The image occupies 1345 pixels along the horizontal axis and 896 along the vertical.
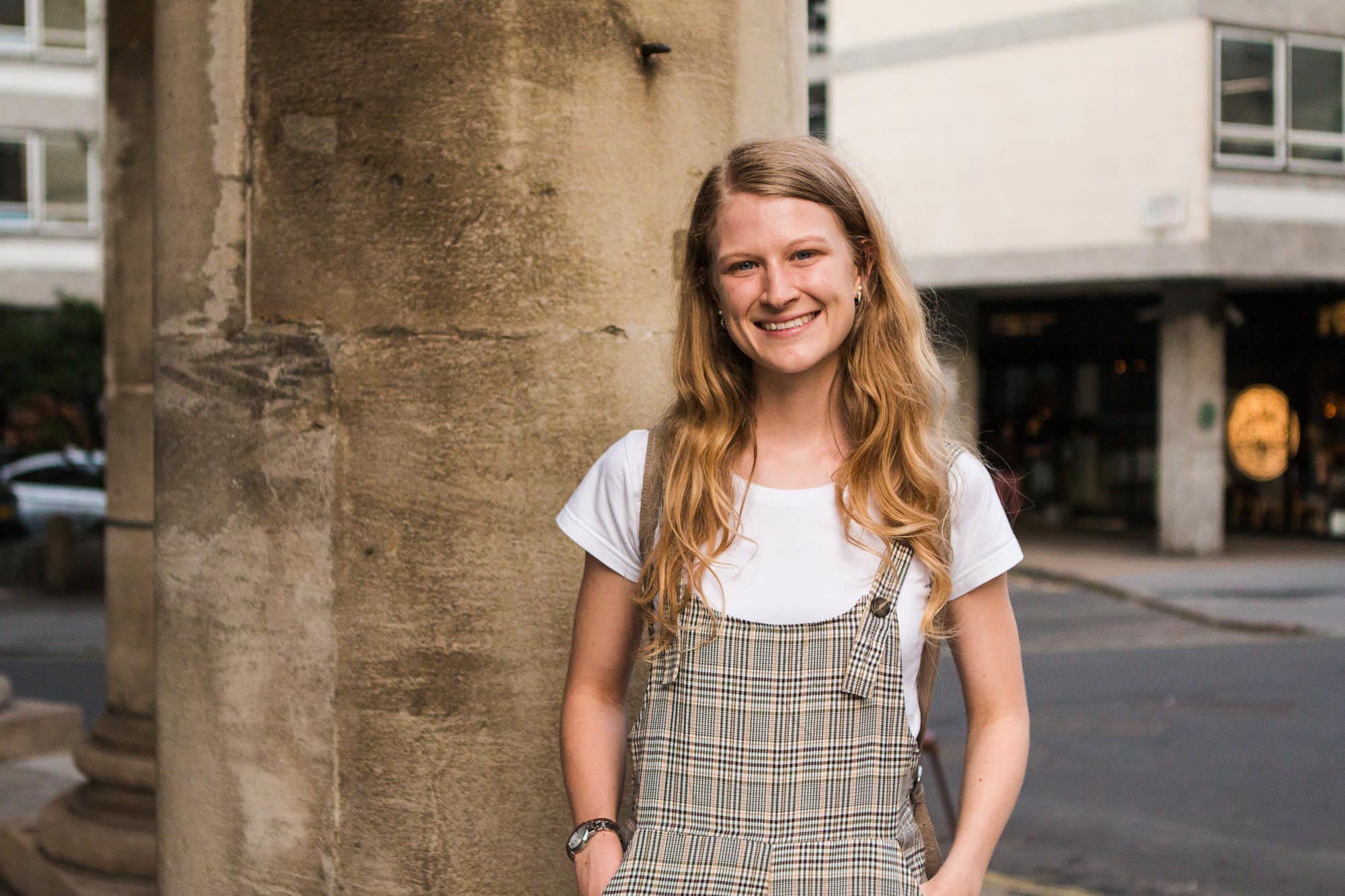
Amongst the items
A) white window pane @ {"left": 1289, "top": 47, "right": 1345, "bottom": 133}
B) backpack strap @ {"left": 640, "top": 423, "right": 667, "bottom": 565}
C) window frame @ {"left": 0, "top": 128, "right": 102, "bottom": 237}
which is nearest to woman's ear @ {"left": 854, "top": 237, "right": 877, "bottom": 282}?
backpack strap @ {"left": 640, "top": 423, "right": 667, "bottom": 565}

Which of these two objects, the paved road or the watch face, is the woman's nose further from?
the paved road

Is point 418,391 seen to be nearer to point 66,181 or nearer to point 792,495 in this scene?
point 792,495

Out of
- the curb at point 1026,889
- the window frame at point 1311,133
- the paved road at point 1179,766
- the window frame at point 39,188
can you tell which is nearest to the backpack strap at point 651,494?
the curb at point 1026,889

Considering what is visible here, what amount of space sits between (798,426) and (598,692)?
507mm

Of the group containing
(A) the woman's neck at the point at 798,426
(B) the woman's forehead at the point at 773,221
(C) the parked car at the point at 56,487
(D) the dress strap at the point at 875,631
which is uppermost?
(B) the woman's forehead at the point at 773,221

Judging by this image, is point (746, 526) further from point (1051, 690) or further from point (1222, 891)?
point (1051, 690)

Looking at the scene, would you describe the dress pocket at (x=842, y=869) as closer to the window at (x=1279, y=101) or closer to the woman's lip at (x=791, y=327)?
the woman's lip at (x=791, y=327)

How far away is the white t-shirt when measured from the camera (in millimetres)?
1989

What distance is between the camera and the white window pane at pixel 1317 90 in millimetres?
21234

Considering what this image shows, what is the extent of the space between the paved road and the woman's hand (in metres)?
4.10

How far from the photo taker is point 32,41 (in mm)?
28375

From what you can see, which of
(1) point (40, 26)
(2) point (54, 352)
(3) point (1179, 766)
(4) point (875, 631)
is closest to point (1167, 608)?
(3) point (1179, 766)

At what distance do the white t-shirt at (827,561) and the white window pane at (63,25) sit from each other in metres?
29.9

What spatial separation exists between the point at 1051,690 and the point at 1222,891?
4.50 meters
